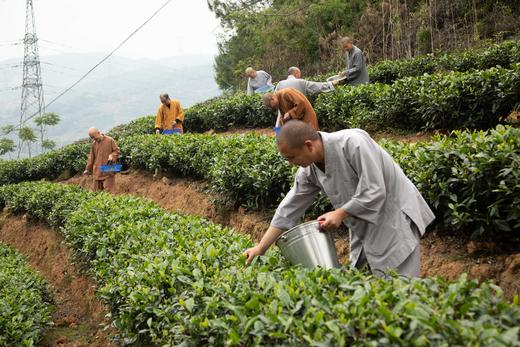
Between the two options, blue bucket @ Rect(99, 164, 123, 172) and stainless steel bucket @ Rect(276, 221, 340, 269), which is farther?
blue bucket @ Rect(99, 164, 123, 172)

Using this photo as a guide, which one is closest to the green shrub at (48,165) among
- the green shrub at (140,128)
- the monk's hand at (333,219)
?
the green shrub at (140,128)

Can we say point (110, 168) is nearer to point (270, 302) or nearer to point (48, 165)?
point (270, 302)

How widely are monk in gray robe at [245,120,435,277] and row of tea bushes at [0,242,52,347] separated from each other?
404 cm

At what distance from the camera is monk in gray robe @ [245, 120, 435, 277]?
2848 millimetres

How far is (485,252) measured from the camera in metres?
4.33

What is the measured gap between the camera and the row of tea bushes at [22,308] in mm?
5301

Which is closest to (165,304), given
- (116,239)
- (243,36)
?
(116,239)

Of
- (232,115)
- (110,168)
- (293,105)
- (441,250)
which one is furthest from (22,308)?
(232,115)

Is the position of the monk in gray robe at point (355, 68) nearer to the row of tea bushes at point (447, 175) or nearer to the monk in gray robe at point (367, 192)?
the row of tea bushes at point (447, 175)

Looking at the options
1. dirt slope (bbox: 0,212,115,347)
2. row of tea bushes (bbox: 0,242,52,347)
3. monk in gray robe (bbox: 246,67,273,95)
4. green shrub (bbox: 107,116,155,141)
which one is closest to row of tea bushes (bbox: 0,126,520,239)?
dirt slope (bbox: 0,212,115,347)

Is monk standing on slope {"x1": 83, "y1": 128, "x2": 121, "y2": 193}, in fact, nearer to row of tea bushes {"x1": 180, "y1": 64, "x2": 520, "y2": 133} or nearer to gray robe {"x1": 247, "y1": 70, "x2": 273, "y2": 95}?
row of tea bushes {"x1": 180, "y1": 64, "x2": 520, "y2": 133}

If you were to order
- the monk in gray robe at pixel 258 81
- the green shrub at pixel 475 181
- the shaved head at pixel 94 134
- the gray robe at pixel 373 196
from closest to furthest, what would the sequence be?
the gray robe at pixel 373 196, the green shrub at pixel 475 181, the shaved head at pixel 94 134, the monk in gray robe at pixel 258 81

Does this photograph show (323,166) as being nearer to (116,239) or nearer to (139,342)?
(139,342)

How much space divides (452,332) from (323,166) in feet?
4.65
